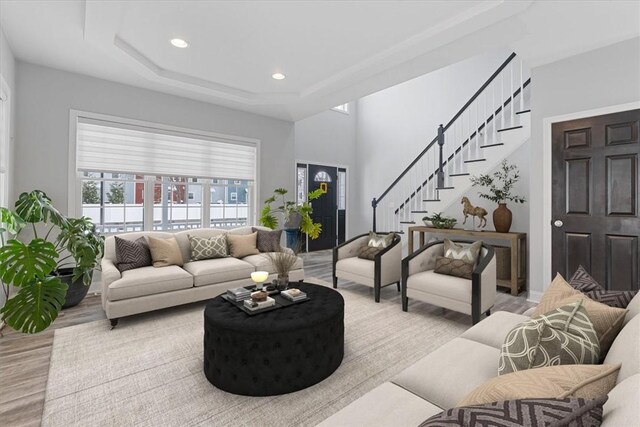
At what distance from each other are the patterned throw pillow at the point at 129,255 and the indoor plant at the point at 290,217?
2.16 metres

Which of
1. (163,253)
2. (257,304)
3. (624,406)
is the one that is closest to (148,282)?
(163,253)

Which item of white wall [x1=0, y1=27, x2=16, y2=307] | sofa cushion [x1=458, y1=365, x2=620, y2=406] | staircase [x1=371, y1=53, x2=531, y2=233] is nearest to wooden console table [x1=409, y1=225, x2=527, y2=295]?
staircase [x1=371, y1=53, x2=531, y2=233]

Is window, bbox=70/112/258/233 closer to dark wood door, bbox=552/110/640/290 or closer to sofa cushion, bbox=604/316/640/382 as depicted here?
dark wood door, bbox=552/110/640/290

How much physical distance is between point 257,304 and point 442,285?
1.87 m

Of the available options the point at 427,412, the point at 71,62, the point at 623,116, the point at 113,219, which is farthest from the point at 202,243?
the point at 623,116

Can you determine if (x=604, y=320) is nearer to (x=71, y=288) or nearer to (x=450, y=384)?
(x=450, y=384)

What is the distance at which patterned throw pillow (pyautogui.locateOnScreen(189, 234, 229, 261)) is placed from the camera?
3912 millimetres

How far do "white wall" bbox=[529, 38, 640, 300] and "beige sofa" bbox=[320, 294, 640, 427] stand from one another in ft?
7.89

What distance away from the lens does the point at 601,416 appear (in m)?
0.68

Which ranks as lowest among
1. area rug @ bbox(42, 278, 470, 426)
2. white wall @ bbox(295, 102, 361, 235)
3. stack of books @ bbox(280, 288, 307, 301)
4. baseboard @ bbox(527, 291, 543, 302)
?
area rug @ bbox(42, 278, 470, 426)

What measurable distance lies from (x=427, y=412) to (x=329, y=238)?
6511 mm

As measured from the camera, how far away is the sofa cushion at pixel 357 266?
3.86 meters

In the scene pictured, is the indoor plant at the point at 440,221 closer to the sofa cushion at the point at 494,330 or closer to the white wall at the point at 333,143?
the sofa cushion at the point at 494,330

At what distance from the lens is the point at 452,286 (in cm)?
301
